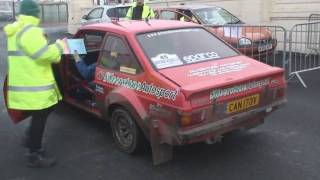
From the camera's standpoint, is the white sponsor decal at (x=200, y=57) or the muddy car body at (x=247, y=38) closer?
the white sponsor decal at (x=200, y=57)

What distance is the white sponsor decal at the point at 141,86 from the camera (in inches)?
194

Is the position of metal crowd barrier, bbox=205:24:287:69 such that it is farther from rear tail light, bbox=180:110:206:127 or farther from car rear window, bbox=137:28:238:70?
rear tail light, bbox=180:110:206:127

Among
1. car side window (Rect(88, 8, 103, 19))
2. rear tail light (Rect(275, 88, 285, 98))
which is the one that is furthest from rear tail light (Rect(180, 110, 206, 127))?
car side window (Rect(88, 8, 103, 19))

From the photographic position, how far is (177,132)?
482 centimetres

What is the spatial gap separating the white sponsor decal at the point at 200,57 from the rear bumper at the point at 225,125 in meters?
0.86

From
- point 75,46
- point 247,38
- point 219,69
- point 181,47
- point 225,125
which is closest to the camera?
point 225,125

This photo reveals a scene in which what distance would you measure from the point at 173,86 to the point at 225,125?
0.70 m

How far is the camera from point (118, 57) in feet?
19.3

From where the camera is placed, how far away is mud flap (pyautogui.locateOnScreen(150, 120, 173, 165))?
5.05 metres

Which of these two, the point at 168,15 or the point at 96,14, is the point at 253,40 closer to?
the point at 168,15

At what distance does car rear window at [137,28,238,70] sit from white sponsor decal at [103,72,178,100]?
10.7 inches

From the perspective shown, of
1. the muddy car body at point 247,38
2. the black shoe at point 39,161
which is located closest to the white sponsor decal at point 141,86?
the black shoe at point 39,161

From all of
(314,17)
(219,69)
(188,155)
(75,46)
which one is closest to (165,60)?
(219,69)

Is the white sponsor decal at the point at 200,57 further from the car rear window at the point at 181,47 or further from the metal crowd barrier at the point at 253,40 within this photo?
the metal crowd barrier at the point at 253,40
